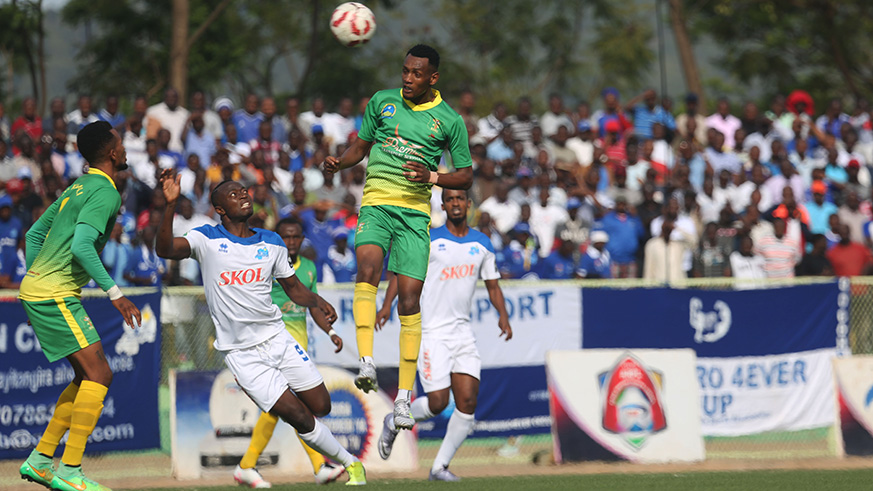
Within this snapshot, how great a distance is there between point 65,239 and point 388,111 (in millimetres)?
2579

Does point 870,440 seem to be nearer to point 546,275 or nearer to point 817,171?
point 546,275

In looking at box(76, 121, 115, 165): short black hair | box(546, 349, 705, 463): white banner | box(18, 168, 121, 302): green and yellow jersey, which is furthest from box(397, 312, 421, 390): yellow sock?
box(546, 349, 705, 463): white banner

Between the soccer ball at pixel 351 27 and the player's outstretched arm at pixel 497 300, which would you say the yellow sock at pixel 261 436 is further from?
the soccer ball at pixel 351 27

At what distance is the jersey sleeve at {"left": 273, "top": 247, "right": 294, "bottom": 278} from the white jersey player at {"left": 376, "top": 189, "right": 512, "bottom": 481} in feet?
5.16


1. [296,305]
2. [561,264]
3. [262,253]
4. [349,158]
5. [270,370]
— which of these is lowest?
[270,370]

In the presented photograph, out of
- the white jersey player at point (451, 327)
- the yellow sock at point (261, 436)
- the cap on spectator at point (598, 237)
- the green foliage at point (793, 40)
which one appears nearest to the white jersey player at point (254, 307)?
the yellow sock at point (261, 436)

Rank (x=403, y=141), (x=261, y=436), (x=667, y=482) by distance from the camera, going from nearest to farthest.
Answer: (x=403, y=141), (x=667, y=482), (x=261, y=436)

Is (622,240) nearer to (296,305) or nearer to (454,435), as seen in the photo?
(454,435)

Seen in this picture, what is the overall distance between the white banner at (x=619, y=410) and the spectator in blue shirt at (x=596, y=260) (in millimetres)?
3085

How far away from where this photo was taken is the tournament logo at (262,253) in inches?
341

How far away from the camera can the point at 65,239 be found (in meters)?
8.06

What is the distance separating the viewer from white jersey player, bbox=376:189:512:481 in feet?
33.8

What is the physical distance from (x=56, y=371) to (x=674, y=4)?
66.9 feet

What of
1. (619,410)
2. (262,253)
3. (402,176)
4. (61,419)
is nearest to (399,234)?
(402,176)
